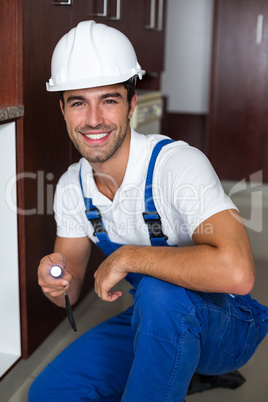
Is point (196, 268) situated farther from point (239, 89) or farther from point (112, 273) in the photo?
point (239, 89)

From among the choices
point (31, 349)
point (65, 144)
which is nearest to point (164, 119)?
point (65, 144)

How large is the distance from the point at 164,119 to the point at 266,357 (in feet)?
10.4

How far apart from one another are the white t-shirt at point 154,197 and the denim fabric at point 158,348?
0.63ft

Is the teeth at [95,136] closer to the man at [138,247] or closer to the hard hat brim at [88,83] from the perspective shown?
the man at [138,247]

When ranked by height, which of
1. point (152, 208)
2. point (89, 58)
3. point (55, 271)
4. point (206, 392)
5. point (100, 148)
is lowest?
point (206, 392)

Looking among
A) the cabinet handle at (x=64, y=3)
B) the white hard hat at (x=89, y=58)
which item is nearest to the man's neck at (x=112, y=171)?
the white hard hat at (x=89, y=58)

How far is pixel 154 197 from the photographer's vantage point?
1372 mm

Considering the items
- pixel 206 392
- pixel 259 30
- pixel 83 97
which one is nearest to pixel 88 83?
pixel 83 97

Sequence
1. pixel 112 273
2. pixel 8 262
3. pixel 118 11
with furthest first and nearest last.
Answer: pixel 118 11 → pixel 8 262 → pixel 112 273

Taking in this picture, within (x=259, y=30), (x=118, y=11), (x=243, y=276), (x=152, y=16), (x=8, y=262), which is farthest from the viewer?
(x=259, y=30)

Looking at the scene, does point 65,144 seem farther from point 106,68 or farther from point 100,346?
point 100,346

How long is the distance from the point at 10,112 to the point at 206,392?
1.06 m

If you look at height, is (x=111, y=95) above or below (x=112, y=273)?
above

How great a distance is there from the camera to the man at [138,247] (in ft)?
3.91
